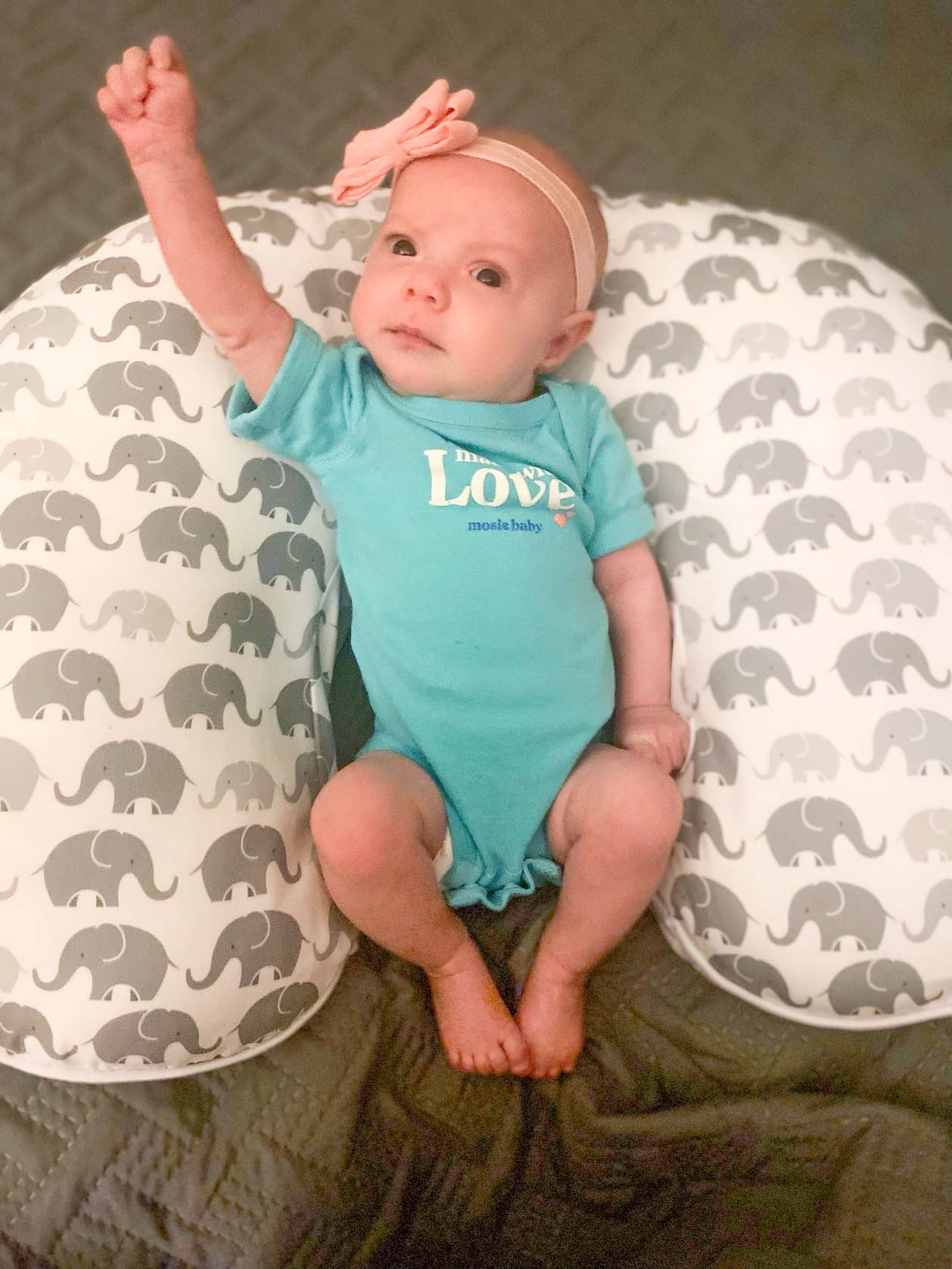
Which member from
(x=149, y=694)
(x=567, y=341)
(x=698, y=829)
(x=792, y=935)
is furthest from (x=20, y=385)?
(x=792, y=935)

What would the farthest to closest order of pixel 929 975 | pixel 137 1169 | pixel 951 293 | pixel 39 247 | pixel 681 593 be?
pixel 951 293
pixel 39 247
pixel 681 593
pixel 929 975
pixel 137 1169

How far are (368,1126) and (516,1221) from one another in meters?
0.16

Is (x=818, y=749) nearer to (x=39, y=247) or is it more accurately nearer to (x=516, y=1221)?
(x=516, y=1221)

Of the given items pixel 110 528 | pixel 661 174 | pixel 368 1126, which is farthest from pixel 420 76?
pixel 368 1126

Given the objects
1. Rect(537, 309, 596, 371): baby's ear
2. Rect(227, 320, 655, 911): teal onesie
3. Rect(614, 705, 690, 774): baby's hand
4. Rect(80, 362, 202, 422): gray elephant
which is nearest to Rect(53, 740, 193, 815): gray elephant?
Rect(227, 320, 655, 911): teal onesie

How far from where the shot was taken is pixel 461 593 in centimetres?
88

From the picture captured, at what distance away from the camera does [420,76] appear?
1.40 metres

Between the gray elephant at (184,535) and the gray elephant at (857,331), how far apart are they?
638mm

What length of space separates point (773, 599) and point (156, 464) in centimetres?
60

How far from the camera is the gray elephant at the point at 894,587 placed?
2.97 feet

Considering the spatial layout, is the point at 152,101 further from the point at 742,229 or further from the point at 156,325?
the point at 742,229

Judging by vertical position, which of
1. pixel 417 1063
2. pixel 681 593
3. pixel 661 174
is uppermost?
pixel 661 174

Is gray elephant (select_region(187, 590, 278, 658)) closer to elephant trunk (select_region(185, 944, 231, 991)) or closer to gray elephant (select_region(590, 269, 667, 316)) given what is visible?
elephant trunk (select_region(185, 944, 231, 991))

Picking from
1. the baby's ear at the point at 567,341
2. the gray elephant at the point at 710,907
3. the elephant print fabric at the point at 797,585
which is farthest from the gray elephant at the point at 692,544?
the gray elephant at the point at 710,907
